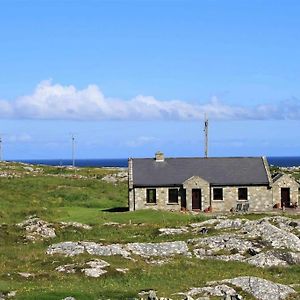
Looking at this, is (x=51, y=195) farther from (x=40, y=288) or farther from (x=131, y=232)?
(x=40, y=288)

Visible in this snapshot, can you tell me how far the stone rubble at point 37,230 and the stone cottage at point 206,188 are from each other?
62.6 feet

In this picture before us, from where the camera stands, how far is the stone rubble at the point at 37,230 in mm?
56844

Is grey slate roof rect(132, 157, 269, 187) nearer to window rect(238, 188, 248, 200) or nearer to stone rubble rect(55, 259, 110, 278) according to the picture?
window rect(238, 188, 248, 200)

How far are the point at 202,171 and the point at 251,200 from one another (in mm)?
7503

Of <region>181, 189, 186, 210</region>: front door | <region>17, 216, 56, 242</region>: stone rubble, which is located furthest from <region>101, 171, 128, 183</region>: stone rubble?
<region>17, 216, 56, 242</region>: stone rubble

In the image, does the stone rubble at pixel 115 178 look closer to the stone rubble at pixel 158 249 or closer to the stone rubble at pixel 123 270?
the stone rubble at pixel 158 249

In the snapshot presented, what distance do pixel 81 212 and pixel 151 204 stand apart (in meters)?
8.90

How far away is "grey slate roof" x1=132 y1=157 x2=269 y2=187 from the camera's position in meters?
79.4

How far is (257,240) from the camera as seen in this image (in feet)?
172

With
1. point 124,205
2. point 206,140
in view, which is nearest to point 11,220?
point 124,205

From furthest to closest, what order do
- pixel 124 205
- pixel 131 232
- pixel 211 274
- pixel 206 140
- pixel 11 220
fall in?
pixel 206 140 → pixel 124 205 → pixel 11 220 → pixel 131 232 → pixel 211 274

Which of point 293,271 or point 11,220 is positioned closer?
point 293,271

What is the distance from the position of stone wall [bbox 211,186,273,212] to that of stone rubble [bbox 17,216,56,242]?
26.4 metres

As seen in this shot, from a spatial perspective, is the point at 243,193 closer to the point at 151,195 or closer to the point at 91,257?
the point at 151,195
